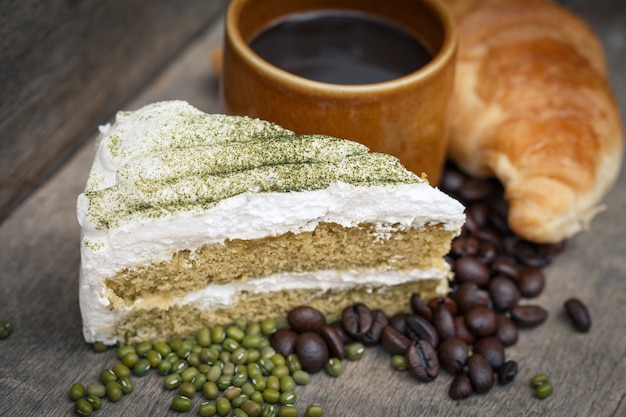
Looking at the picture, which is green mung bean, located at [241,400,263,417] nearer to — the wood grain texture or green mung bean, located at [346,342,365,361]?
green mung bean, located at [346,342,365,361]

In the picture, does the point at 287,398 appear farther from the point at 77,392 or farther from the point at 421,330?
the point at 77,392

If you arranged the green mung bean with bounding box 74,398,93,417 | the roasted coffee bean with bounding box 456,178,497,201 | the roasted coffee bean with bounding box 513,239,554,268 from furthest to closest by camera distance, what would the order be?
the roasted coffee bean with bounding box 456,178,497,201 < the roasted coffee bean with bounding box 513,239,554,268 < the green mung bean with bounding box 74,398,93,417

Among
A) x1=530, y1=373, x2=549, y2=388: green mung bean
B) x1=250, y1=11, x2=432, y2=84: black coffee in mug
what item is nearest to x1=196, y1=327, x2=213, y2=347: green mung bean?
x1=250, y1=11, x2=432, y2=84: black coffee in mug

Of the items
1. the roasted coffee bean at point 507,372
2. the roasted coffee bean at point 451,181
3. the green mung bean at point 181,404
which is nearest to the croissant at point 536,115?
the roasted coffee bean at point 451,181

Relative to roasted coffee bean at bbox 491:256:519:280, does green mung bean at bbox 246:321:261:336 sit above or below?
below

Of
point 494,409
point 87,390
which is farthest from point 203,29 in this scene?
point 494,409

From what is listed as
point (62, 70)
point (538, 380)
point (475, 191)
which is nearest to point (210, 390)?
point (538, 380)
